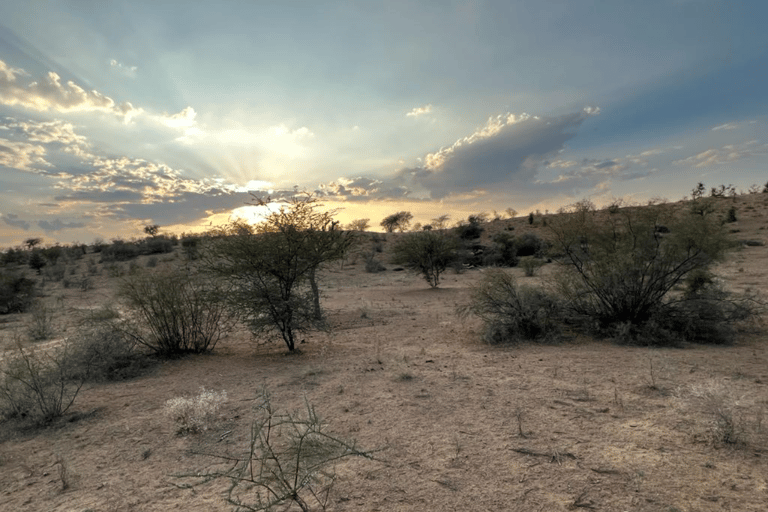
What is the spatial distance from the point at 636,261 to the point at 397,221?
187 ft

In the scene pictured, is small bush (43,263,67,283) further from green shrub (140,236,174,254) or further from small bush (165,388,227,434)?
small bush (165,388,227,434)

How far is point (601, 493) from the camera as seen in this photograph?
3.54 m

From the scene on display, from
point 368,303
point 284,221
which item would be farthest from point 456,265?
point 284,221

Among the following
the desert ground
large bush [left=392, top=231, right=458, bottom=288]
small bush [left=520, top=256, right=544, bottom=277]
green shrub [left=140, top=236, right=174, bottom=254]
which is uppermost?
green shrub [left=140, top=236, right=174, bottom=254]

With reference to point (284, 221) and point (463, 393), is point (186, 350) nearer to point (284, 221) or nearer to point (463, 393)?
point (284, 221)

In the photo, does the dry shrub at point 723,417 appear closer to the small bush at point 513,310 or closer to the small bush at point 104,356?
the small bush at point 513,310

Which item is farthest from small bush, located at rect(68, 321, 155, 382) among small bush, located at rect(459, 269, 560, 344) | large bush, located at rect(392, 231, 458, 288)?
large bush, located at rect(392, 231, 458, 288)

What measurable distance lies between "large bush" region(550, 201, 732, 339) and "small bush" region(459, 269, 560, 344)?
79cm

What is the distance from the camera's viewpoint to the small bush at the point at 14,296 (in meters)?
18.4

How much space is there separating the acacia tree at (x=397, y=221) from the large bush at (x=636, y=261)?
55656 mm

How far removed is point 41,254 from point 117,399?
41809mm

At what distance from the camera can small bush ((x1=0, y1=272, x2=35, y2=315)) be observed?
18.4 m

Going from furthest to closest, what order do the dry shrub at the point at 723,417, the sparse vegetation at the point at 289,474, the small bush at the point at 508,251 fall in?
the small bush at the point at 508,251, the dry shrub at the point at 723,417, the sparse vegetation at the point at 289,474

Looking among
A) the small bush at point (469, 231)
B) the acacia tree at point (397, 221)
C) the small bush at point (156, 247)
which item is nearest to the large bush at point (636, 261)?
the small bush at point (469, 231)
